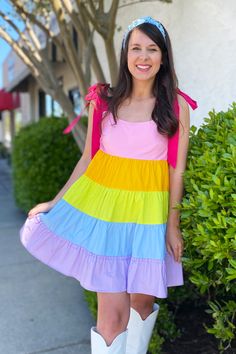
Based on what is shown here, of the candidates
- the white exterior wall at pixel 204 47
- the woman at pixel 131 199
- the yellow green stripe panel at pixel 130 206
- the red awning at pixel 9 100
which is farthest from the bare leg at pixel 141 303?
the red awning at pixel 9 100

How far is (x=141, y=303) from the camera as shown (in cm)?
228

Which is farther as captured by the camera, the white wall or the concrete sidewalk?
the white wall

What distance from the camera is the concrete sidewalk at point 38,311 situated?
2926mm

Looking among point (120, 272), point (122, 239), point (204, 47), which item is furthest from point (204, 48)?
point (120, 272)

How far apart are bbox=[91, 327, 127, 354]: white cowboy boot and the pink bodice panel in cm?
83

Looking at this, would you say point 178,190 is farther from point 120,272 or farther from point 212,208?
point 120,272

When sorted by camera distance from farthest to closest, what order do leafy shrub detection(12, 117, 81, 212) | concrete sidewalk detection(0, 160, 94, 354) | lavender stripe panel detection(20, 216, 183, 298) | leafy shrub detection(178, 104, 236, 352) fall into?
1. leafy shrub detection(12, 117, 81, 212)
2. concrete sidewalk detection(0, 160, 94, 354)
3. lavender stripe panel detection(20, 216, 183, 298)
4. leafy shrub detection(178, 104, 236, 352)

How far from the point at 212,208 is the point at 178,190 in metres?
0.31

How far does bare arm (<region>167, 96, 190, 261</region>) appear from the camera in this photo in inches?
80.8

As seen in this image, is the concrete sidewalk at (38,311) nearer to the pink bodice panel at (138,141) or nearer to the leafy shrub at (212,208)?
the leafy shrub at (212,208)

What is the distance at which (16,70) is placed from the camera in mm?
15398

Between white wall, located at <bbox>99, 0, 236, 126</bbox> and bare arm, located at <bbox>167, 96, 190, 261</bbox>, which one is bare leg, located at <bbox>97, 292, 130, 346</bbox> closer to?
bare arm, located at <bbox>167, 96, 190, 261</bbox>

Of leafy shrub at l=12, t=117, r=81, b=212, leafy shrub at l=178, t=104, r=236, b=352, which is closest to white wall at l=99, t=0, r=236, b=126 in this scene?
leafy shrub at l=178, t=104, r=236, b=352

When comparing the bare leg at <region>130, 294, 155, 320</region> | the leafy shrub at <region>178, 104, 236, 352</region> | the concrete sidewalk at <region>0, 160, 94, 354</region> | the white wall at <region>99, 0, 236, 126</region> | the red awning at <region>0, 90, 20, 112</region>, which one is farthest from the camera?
the red awning at <region>0, 90, 20, 112</region>
